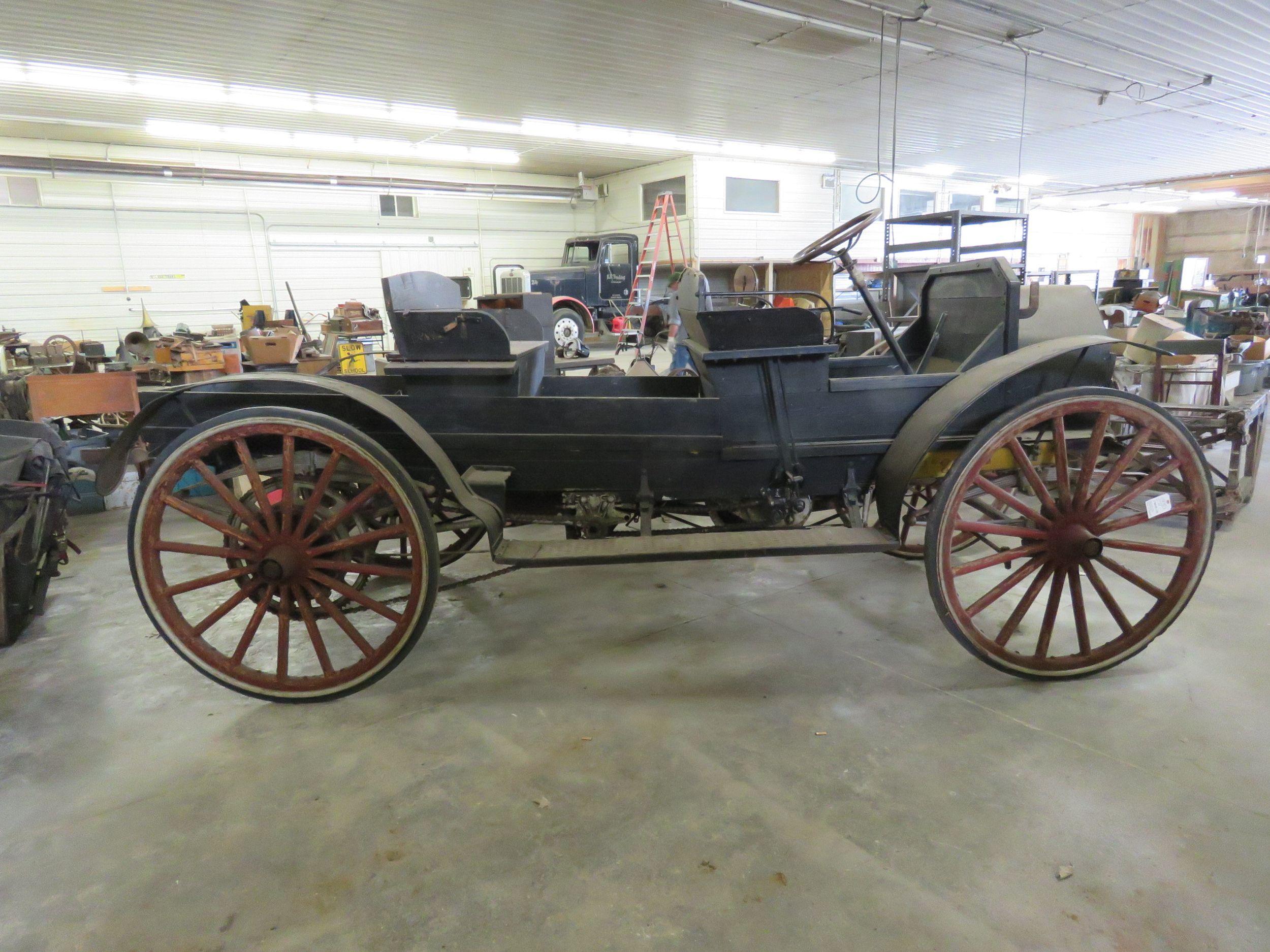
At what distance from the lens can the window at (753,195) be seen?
12867 mm

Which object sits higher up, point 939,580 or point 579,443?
point 579,443

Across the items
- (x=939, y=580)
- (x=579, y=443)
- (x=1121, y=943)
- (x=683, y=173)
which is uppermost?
(x=683, y=173)

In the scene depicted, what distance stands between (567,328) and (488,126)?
293cm

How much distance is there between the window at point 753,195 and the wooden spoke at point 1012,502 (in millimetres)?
11428

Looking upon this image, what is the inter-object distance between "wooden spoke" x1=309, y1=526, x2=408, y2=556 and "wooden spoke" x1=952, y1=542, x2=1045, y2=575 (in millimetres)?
1801

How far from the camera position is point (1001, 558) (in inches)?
96.0

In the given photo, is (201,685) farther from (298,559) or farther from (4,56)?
(4,56)

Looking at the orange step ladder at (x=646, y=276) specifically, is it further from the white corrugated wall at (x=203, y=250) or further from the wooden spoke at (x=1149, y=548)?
the wooden spoke at (x=1149, y=548)

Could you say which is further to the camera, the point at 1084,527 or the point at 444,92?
the point at 444,92

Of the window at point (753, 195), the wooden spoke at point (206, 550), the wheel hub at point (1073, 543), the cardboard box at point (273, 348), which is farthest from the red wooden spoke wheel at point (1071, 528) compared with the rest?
the window at point (753, 195)

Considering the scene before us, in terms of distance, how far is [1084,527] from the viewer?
8.09 feet

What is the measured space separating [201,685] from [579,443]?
169cm

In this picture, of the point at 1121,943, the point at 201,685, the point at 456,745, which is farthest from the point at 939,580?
the point at 201,685

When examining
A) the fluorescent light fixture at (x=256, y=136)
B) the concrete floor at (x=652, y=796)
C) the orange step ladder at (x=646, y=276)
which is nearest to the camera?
the concrete floor at (x=652, y=796)
